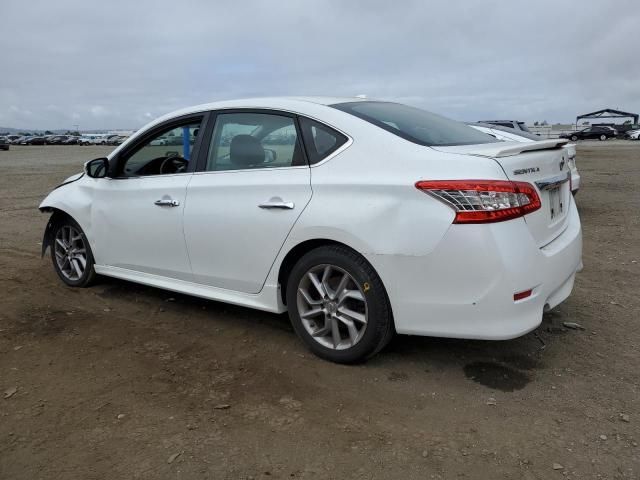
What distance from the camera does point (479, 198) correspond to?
9.62 ft

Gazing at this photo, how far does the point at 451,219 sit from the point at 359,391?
1100mm

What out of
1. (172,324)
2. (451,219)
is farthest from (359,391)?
(172,324)

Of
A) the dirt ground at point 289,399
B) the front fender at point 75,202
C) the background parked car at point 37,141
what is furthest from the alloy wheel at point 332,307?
the background parked car at point 37,141

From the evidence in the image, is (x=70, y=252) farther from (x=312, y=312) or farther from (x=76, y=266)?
(x=312, y=312)

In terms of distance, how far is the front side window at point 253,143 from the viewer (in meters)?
3.68

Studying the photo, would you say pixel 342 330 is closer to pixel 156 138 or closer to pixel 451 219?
pixel 451 219

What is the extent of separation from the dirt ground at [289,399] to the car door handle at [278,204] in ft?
3.23

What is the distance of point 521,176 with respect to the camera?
3.10 m

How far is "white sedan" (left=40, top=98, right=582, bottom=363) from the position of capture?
2992 mm

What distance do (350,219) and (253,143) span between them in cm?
104

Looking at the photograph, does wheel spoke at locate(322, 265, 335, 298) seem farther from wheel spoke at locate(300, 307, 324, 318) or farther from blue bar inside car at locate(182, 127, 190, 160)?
blue bar inside car at locate(182, 127, 190, 160)

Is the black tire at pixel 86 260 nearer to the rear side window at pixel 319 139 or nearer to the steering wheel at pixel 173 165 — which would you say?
the steering wheel at pixel 173 165

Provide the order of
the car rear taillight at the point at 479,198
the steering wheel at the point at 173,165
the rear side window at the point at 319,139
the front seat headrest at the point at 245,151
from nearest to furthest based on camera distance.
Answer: the car rear taillight at the point at 479,198 → the rear side window at the point at 319,139 → the front seat headrest at the point at 245,151 → the steering wheel at the point at 173,165

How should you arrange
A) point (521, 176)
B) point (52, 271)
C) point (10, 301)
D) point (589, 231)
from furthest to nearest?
point (589, 231) < point (52, 271) < point (10, 301) < point (521, 176)
